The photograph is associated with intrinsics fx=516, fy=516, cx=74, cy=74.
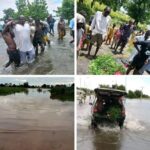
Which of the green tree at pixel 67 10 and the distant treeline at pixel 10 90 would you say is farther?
the distant treeline at pixel 10 90

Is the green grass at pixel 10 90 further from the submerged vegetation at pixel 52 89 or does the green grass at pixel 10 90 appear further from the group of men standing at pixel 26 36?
the group of men standing at pixel 26 36

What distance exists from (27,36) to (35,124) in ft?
2.91

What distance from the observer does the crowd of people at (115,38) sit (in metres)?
5.13

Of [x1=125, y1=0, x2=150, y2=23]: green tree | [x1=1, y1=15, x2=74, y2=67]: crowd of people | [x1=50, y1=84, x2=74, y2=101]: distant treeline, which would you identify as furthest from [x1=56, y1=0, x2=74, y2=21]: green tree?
[x1=50, y1=84, x2=74, y2=101]: distant treeline

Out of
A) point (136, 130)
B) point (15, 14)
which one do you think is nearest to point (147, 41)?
point (136, 130)

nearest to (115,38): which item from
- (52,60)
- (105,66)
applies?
(105,66)

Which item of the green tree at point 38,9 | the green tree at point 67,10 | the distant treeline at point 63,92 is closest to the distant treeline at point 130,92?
the distant treeline at point 63,92

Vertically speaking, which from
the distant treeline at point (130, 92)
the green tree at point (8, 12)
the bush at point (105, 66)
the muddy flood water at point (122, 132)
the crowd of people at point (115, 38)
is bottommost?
the muddy flood water at point (122, 132)

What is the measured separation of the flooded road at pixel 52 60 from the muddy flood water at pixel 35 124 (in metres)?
0.26

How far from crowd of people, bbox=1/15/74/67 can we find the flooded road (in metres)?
0.04

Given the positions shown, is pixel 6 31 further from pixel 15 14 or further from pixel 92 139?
pixel 92 139

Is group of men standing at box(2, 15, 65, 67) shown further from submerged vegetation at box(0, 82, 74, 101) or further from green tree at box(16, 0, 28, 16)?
submerged vegetation at box(0, 82, 74, 101)

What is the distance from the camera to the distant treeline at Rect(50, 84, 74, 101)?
16.8ft

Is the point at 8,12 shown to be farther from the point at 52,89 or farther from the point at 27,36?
the point at 52,89
